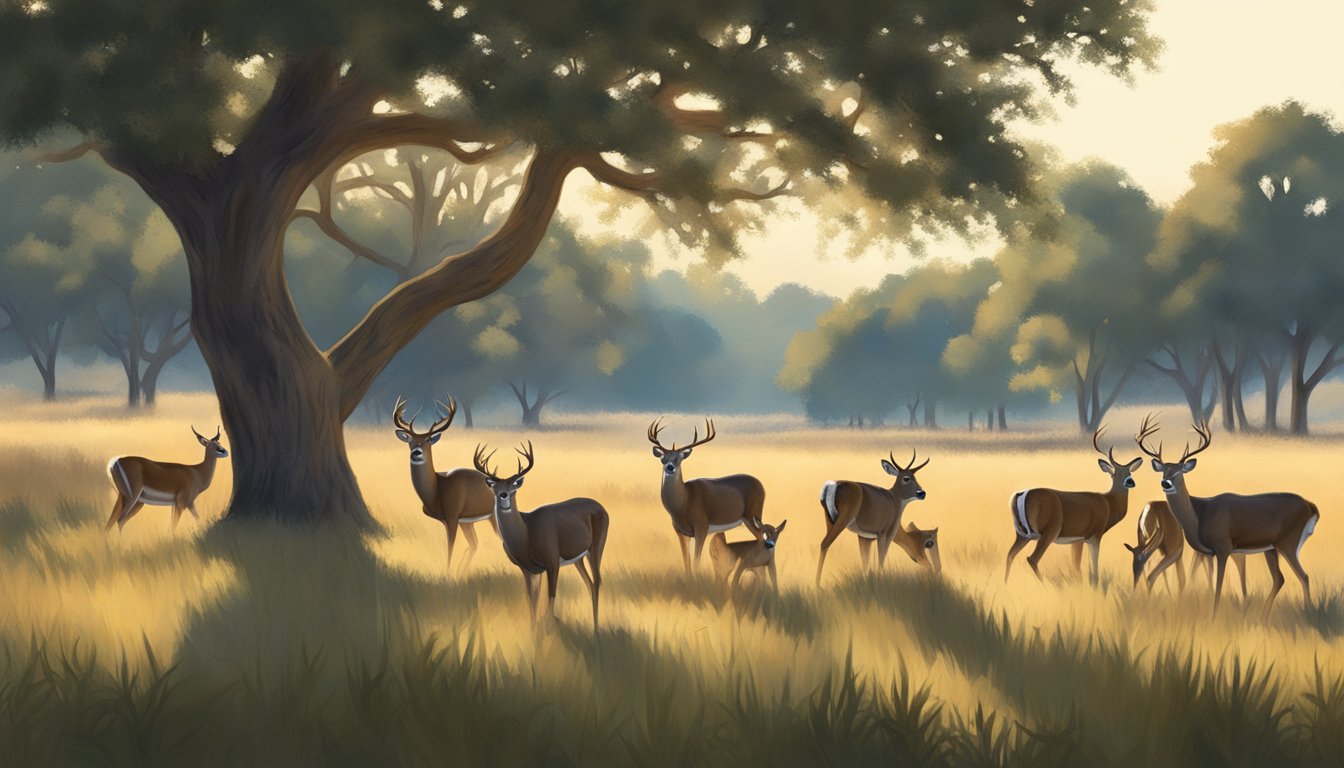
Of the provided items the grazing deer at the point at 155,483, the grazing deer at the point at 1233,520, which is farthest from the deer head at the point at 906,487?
the grazing deer at the point at 155,483

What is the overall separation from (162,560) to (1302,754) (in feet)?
30.5

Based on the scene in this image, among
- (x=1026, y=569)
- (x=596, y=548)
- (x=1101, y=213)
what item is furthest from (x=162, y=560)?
(x=1101, y=213)

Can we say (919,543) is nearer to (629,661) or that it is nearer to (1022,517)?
(1022,517)

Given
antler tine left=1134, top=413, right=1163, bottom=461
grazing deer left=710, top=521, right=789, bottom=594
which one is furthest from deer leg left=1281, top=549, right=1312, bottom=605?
grazing deer left=710, top=521, right=789, bottom=594

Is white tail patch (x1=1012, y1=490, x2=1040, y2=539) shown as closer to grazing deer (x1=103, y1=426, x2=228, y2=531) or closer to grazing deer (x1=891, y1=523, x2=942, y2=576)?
grazing deer (x1=891, y1=523, x2=942, y2=576)

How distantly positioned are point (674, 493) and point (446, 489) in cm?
249

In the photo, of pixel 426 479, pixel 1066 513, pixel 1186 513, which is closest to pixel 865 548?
pixel 1066 513

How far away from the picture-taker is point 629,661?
767 centimetres

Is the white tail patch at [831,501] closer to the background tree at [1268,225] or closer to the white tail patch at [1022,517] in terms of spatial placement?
the white tail patch at [1022,517]

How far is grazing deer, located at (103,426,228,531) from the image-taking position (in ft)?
45.5

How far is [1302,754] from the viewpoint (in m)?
6.48

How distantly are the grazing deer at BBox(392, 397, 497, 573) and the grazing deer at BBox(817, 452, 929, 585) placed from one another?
308 cm

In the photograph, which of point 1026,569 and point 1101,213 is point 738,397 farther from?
point 1026,569

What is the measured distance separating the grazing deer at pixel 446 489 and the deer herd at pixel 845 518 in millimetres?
12
